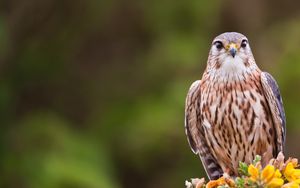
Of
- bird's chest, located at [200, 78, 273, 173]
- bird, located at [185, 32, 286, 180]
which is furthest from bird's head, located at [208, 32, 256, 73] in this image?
bird's chest, located at [200, 78, 273, 173]

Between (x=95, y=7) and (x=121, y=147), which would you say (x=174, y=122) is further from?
(x=95, y=7)

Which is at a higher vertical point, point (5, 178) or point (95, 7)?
point (95, 7)

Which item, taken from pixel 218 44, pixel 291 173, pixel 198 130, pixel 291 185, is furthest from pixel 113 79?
pixel 291 185

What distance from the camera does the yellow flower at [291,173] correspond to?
226 inches

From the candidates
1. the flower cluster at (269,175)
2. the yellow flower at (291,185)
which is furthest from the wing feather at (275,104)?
the yellow flower at (291,185)

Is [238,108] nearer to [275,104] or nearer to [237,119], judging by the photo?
[237,119]

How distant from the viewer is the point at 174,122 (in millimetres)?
11320

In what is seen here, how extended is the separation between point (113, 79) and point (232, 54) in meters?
5.63

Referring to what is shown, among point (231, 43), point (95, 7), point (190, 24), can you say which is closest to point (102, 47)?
point (95, 7)

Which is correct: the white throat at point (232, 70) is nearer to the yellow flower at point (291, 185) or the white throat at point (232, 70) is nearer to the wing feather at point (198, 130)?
the wing feather at point (198, 130)

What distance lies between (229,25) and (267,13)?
2.12ft

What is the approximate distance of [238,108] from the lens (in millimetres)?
7145

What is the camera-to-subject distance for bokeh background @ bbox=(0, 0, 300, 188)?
37.7 ft

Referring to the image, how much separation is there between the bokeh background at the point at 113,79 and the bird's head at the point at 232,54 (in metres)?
3.89
